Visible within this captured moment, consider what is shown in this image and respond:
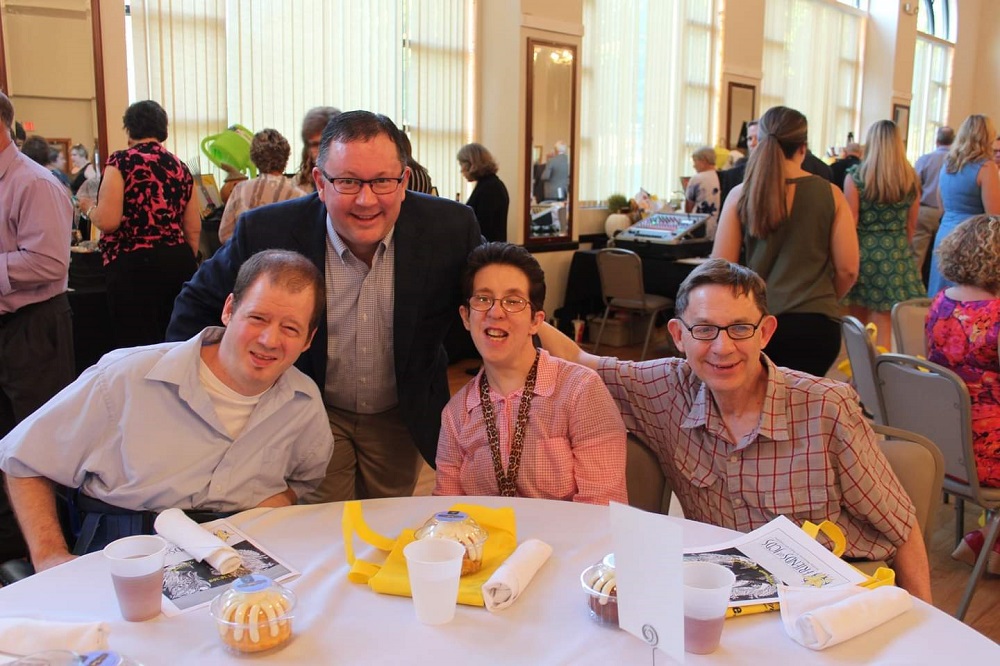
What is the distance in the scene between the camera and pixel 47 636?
1.07m

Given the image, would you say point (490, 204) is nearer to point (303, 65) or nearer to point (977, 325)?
point (303, 65)

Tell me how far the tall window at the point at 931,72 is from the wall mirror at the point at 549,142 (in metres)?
8.64

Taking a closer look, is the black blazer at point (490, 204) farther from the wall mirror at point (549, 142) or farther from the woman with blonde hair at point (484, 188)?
the wall mirror at point (549, 142)

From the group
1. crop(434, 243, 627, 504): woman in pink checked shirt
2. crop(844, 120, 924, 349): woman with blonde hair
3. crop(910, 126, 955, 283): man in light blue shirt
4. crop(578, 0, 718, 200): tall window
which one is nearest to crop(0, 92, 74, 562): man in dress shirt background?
crop(434, 243, 627, 504): woman in pink checked shirt

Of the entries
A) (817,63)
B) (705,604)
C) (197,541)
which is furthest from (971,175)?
(817,63)

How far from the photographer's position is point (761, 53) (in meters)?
9.78

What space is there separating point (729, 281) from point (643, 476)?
0.50m

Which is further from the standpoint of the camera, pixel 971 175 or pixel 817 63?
pixel 817 63

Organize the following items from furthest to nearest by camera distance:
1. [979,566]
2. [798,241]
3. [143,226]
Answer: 1. [143,226]
2. [798,241]
3. [979,566]

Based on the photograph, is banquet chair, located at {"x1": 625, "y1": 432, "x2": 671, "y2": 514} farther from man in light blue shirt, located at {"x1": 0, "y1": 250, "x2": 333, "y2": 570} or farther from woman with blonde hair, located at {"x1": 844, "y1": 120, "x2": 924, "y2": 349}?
woman with blonde hair, located at {"x1": 844, "y1": 120, "x2": 924, "y2": 349}

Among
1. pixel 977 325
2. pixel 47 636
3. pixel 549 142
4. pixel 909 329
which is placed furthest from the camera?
pixel 549 142

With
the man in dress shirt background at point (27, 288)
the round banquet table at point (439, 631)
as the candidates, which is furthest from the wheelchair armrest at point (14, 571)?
the man in dress shirt background at point (27, 288)

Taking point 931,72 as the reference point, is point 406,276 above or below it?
below

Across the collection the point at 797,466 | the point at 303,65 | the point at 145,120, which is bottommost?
the point at 797,466
